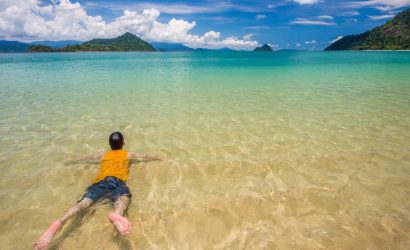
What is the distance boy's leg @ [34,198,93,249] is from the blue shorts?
0.51 ft

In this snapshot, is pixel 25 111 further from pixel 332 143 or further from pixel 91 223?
pixel 332 143

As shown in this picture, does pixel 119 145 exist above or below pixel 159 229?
above

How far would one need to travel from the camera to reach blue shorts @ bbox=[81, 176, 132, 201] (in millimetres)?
5538

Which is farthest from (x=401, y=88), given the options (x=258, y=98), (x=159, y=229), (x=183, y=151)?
(x=159, y=229)

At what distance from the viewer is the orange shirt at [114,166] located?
614cm

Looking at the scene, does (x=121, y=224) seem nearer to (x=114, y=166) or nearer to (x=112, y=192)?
(x=112, y=192)

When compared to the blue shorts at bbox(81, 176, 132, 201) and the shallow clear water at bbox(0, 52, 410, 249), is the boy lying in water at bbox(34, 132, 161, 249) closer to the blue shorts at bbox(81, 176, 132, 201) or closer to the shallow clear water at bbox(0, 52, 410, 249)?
the blue shorts at bbox(81, 176, 132, 201)

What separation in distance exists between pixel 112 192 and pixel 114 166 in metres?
0.72

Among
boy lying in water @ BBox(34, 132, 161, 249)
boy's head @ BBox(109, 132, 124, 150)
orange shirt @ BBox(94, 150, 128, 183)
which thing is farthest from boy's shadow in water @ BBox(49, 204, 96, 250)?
boy's head @ BBox(109, 132, 124, 150)

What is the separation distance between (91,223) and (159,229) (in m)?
1.35

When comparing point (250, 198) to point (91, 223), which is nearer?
point (91, 223)

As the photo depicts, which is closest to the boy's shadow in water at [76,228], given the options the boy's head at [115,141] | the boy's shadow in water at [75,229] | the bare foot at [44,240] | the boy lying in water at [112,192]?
the boy's shadow in water at [75,229]

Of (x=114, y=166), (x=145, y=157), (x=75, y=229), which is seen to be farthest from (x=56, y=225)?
(x=145, y=157)

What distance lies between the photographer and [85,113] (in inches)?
514
